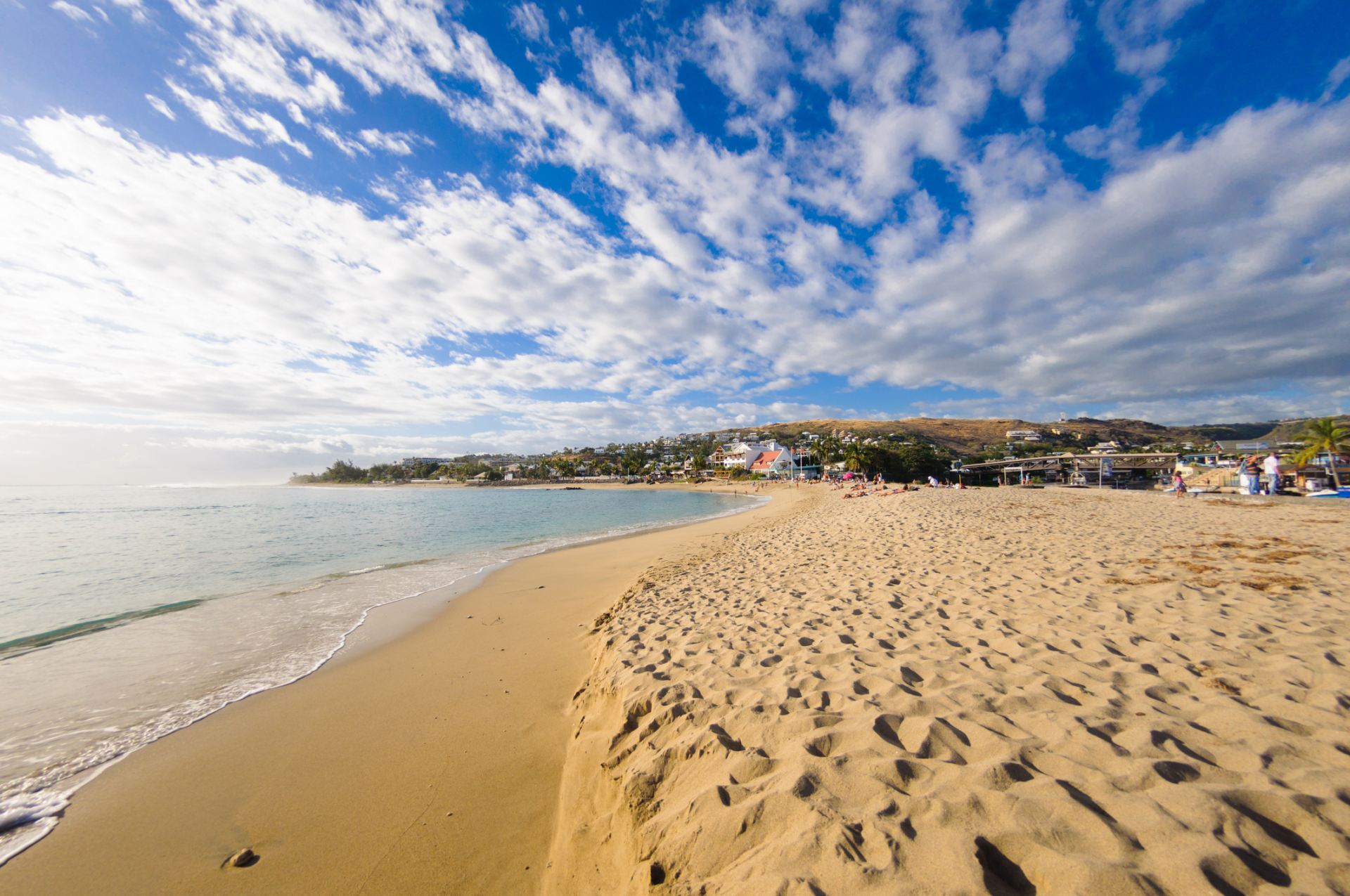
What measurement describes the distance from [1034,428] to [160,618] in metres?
158

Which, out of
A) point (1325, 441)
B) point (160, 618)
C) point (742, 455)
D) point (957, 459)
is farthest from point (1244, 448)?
point (160, 618)

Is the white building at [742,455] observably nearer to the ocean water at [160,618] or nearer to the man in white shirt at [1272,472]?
the man in white shirt at [1272,472]

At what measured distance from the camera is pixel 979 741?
2801 mm

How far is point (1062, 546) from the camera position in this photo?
27.9 feet

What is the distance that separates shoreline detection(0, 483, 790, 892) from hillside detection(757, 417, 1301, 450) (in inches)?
4269

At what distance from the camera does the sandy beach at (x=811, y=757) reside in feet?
6.73

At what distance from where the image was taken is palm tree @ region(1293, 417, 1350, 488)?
2845cm

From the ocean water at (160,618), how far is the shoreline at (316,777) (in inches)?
15.3

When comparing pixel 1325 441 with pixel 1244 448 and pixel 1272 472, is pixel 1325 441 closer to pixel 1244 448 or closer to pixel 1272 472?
pixel 1272 472

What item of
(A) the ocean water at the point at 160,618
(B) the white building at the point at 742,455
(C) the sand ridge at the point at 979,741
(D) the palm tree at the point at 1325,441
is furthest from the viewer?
(B) the white building at the point at 742,455

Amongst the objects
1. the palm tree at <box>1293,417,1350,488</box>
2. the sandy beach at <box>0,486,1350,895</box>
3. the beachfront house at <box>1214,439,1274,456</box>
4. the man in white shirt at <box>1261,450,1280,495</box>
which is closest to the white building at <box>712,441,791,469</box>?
the beachfront house at <box>1214,439,1274,456</box>

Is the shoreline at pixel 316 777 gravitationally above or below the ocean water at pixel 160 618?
above

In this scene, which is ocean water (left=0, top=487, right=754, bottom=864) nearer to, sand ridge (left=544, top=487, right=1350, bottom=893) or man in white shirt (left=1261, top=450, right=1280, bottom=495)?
sand ridge (left=544, top=487, right=1350, bottom=893)

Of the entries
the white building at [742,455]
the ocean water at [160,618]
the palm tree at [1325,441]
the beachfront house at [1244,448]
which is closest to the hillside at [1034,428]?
the white building at [742,455]
